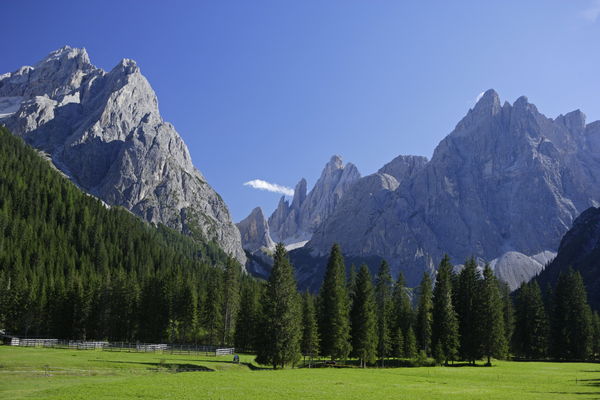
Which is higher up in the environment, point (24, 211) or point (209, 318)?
point (24, 211)

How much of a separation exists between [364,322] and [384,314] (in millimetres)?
8915

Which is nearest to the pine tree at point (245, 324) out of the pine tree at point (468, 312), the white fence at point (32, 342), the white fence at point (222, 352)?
the white fence at point (222, 352)

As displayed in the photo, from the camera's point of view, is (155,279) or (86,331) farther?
(155,279)

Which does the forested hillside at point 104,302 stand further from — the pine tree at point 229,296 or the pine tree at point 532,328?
the pine tree at point 532,328

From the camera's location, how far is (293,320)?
67500 mm

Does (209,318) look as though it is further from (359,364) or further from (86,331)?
(359,364)

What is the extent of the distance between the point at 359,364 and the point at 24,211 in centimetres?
14760

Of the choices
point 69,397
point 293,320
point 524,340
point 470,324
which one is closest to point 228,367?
point 293,320

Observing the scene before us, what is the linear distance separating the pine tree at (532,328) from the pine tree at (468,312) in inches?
805

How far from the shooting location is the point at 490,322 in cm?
8694

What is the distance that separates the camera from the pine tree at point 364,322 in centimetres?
7756

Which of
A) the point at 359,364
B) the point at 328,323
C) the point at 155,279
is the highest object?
the point at 155,279

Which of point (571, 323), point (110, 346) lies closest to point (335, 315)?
point (110, 346)

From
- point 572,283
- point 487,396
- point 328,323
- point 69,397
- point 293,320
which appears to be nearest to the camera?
point 69,397
